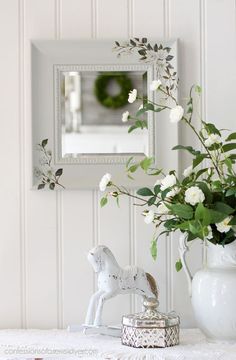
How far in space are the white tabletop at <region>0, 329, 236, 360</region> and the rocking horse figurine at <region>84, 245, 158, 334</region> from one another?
9cm

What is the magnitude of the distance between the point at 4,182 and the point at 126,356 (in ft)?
2.26

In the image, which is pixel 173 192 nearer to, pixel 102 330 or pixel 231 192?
pixel 231 192

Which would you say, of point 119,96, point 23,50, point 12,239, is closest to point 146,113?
point 119,96

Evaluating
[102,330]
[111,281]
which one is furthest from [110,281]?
[102,330]

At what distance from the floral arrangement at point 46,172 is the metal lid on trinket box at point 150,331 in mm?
498

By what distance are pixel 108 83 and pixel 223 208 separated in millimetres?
589

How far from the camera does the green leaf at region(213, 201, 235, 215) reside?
1899mm

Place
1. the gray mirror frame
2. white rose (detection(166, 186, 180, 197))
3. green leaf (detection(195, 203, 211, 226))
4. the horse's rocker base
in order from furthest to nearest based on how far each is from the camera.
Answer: the gray mirror frame, the horse's rocker base, white rose (detection(166, 186, 180, 197)), green leaf (detection(195, 203, 211, 226))

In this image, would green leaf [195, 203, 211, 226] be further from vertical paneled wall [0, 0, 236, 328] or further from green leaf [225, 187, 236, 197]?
vertical paneled wall [0, 0, 236, 328]

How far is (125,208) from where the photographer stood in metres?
2.30

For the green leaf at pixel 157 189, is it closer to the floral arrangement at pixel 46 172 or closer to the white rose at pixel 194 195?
the white rose at pixel 194 195

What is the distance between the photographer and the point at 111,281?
2.13 meters

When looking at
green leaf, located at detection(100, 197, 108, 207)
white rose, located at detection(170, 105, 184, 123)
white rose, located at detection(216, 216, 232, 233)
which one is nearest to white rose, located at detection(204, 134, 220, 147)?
white rose, located at detection(170, 105, 184, 123)

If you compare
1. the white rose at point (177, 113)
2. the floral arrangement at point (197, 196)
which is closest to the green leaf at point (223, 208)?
the floral arrangement at point (197, 196)
